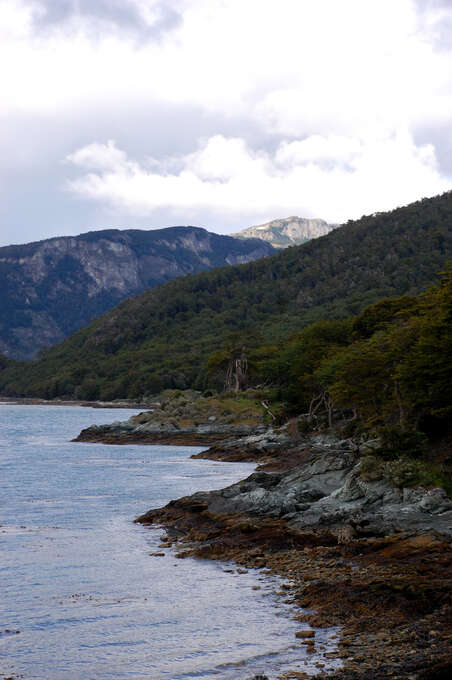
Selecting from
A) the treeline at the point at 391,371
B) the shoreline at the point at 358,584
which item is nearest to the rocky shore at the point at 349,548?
the shoreline at the point at 358,584

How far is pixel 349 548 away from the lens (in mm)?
23484

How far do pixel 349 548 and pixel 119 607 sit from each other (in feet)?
27.2

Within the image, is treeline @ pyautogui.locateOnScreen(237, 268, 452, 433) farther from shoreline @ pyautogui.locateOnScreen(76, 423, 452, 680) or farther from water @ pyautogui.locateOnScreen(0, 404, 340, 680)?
water @ pyautogui.locateOnScreen(0, 404, 340, 680)

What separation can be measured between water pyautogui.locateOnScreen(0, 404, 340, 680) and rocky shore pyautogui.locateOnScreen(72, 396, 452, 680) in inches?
42.9

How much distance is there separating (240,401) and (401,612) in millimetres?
81263

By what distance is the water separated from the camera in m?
15.3

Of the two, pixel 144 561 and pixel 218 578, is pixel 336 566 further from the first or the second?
pixel 144 561

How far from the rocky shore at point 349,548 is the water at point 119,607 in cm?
109

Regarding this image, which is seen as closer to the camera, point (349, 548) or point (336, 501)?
point (349, 548)

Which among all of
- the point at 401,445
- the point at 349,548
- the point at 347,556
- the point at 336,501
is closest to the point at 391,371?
the point at 401,445

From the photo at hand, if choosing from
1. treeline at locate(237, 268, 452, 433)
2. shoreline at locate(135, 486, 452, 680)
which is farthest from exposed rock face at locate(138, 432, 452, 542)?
treeline at locate(237, 268, 452, 433)

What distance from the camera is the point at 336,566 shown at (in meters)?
21.6

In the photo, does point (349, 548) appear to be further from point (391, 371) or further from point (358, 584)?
point (391, 371)

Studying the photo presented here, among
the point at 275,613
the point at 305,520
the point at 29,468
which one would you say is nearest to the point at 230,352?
the point at 29,468
